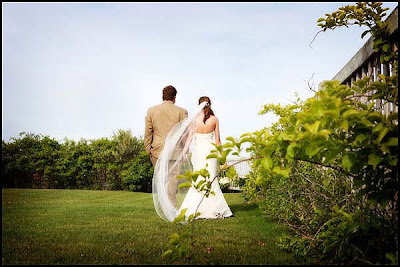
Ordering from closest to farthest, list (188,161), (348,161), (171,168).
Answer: (348,161) → (171,168) → (188,161)

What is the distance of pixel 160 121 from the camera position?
6492mm

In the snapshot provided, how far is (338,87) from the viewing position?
2.40 m

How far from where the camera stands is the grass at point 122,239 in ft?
10.8

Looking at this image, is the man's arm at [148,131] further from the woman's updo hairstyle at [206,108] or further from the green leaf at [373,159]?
the green leaf at [373,159]

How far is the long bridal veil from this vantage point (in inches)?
214

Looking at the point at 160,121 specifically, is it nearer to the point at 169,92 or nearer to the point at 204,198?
Answer: the point at 169,92

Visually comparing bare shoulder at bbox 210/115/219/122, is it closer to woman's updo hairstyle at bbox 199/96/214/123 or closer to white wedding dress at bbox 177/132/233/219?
woman's updo hairstyle at bbox 199/96/214/123

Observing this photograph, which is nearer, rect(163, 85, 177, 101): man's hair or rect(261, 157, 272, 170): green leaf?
rect(261, 157, 272, 170): green leaf

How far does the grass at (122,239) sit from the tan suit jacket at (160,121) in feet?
4.44

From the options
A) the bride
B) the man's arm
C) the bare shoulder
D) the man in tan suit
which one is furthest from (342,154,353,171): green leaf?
the bare shoulder

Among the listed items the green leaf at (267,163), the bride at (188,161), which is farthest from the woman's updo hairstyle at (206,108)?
the green leaf at (267,163)

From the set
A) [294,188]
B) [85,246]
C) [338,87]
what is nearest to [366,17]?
[338,87]

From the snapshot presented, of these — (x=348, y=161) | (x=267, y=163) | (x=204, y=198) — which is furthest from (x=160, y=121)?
(x=348, y=161)

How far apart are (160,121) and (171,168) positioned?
1177 millimetres
